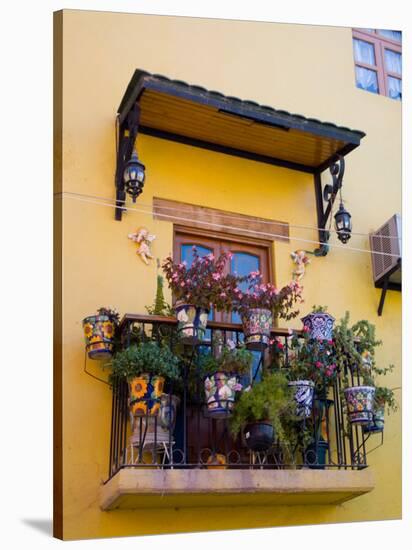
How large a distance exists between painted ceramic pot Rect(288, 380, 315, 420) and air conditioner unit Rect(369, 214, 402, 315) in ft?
4.19

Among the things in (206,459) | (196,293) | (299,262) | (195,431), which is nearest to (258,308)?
(196,293)

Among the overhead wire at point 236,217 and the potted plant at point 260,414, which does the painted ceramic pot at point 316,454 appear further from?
the overhead wire at point 236,217

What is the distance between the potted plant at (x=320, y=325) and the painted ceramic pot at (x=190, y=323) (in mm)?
796

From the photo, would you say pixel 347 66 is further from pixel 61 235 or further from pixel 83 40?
pixel 61 235

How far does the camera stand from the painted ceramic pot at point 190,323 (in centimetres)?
533

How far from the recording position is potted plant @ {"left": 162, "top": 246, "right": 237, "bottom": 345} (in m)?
5.35

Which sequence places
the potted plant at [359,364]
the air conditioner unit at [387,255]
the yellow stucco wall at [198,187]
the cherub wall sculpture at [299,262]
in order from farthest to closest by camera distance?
the air conditioner unit at [387,255]
the cherub wall sculpture at [299,262]
the potted plant at [359,364]
the yellow stucco wall at [198,187]

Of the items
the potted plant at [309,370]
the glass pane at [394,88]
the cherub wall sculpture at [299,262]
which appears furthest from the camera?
the glass pane at [394,88]

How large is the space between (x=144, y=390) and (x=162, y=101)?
179 cm

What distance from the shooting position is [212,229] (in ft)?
20.8

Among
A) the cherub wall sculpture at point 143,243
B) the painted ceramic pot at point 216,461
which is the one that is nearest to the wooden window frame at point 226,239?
the cherub wall sculpture at point 143,243

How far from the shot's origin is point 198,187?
6.37m

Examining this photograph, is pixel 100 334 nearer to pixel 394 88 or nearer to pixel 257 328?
pixel 257 328

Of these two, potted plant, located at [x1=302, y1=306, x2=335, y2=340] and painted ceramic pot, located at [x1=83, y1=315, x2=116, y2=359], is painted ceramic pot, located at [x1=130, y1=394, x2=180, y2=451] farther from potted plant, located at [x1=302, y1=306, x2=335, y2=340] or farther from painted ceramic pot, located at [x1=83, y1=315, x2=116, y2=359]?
potted plant, located at [x1=302, y1=306, x2=335, y2=340]
